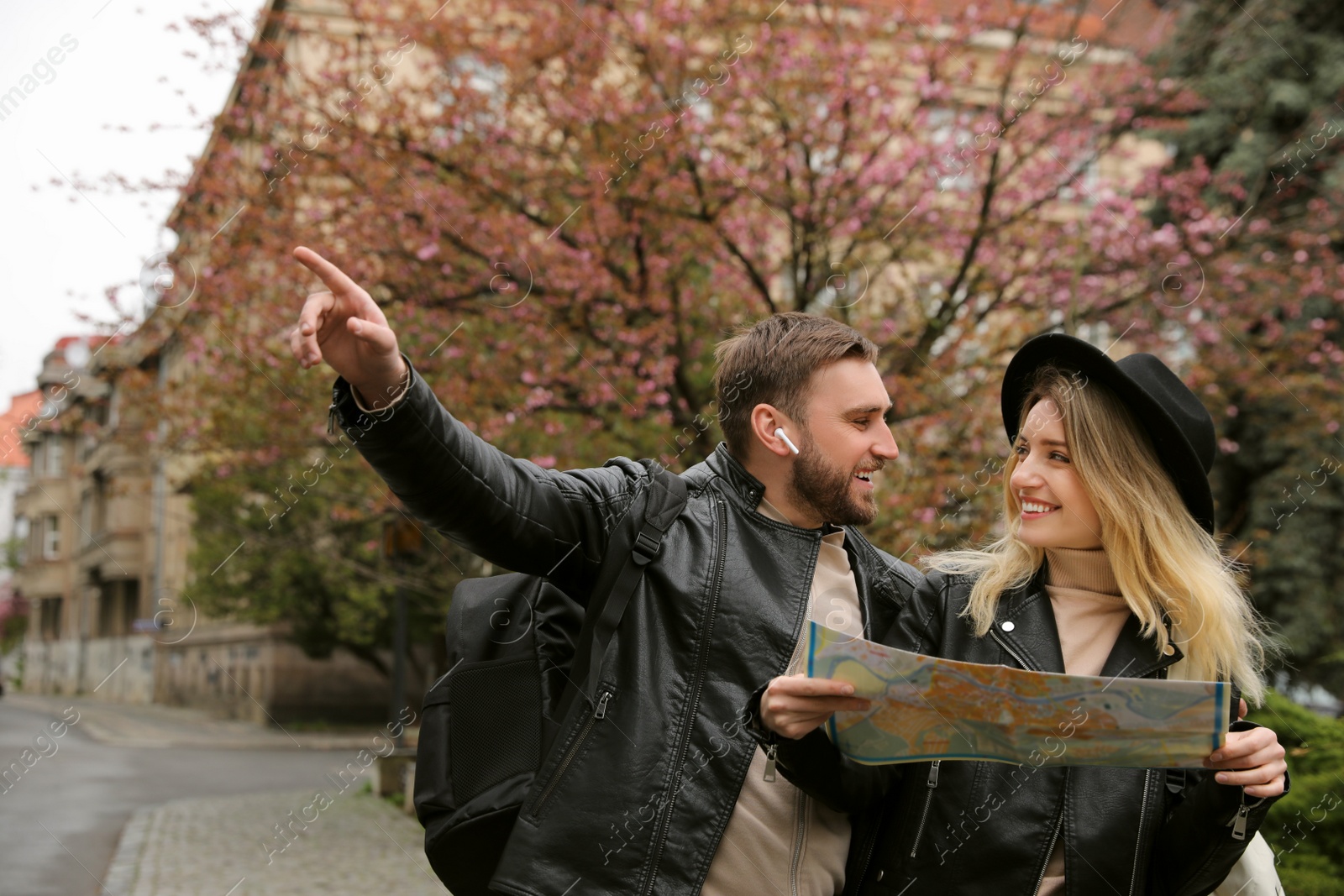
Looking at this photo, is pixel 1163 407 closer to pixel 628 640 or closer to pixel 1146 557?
pixel 1146 557

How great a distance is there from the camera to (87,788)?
14445 millimetres

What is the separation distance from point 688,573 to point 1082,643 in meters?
0.82

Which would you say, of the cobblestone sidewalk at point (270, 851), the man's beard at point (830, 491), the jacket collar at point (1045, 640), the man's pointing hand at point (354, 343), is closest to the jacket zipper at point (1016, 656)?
the jacket collar at point (1045, 640)

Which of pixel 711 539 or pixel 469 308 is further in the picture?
pixel 469 308

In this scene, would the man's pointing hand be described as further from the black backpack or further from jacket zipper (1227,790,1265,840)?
jacket zipper (1227,790,1265,840)

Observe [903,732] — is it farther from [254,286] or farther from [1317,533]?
[1317,533]

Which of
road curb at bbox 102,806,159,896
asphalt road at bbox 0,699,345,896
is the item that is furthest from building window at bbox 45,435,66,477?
road curb at bbox 102,806,159,896

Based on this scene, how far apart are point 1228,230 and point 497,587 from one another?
9.61m

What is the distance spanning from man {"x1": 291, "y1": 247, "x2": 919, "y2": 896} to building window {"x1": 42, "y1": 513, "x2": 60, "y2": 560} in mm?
58924

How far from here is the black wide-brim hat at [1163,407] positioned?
2.46 metres

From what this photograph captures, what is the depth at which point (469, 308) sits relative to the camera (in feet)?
29.9

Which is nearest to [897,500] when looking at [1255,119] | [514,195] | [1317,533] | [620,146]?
[620,146]

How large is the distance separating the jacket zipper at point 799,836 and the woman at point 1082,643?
75 mm

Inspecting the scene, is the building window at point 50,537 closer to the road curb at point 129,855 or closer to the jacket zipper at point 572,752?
the road curb at point 129,855
